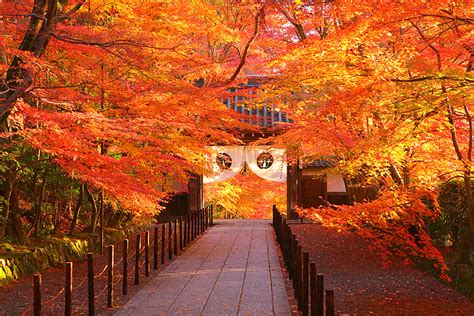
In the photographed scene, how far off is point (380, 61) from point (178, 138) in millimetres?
6196

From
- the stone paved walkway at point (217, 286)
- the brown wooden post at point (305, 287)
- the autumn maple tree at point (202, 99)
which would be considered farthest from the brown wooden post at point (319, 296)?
the autumn maple tree at point (202, 99)

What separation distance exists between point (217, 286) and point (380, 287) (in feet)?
9.46

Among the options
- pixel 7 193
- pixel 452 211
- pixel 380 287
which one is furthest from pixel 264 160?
pixel 380 287

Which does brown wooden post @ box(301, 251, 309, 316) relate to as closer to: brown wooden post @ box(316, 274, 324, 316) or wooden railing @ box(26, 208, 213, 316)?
brown wooden post @ box(316, 274, 324, 316)

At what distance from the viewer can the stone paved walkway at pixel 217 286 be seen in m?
6.96

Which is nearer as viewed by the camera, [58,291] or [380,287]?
[58,291]

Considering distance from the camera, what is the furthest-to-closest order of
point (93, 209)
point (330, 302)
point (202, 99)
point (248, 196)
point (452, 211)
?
1. point (248, 196)
2. point (93, 209)
3. point (202, 99)
4. point (452, 211)
5. point (330, 302)

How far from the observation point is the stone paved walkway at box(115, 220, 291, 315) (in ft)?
22.8

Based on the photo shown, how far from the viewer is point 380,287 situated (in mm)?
9633

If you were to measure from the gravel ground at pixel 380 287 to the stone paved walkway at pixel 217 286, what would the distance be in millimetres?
1030

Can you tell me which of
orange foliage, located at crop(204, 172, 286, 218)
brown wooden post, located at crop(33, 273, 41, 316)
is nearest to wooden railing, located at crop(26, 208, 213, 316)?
brown wooden post, located at crop(33, 273, 41, 316)

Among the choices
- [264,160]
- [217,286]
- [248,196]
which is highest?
[264,160]

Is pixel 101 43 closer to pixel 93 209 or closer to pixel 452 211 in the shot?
pixel 93 209

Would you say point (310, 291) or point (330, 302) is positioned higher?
point (330, 302)
